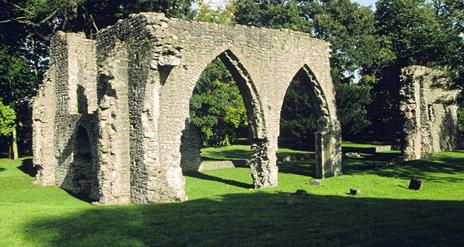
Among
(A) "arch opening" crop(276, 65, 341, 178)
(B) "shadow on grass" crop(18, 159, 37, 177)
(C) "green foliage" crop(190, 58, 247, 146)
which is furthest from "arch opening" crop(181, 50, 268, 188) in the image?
(B) "shadow on grass" crop(18, 159, 37, 177)

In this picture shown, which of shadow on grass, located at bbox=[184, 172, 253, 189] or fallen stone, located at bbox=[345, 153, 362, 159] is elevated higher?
fallen stone, located at bbox=[345, 153, 362, 159]

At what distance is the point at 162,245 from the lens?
7707 millimetres

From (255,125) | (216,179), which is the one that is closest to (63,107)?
(216,179)

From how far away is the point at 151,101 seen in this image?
586 inches

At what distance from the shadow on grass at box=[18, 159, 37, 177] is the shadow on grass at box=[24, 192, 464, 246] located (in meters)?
16.1

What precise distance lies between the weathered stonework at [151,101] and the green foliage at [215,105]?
2678 millimetres

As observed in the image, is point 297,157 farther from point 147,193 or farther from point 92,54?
point 147,193

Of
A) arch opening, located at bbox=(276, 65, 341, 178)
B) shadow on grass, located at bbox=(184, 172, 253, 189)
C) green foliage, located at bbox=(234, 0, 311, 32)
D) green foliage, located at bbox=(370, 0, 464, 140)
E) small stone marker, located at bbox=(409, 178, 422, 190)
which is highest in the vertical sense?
green foliage, located at bbox=(234, 0, 311, 32)

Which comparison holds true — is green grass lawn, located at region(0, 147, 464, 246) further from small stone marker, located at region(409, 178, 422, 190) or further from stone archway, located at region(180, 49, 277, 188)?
stone archway, located at region(180, 49, 277, 188)

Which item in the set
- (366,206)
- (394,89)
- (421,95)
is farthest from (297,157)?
(366,206)

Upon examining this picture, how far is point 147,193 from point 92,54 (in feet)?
34.9

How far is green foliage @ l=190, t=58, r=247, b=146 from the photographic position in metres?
29.9

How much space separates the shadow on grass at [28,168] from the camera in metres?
25.6

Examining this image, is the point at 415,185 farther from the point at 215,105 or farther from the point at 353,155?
the point at 215,105
